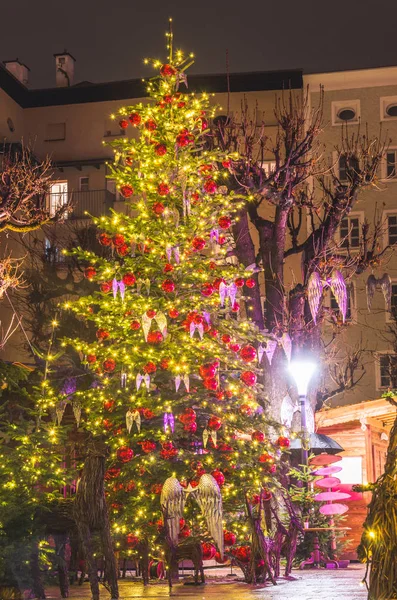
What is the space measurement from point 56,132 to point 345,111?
38.3ft

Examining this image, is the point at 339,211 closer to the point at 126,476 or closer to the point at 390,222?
the point at 126,476

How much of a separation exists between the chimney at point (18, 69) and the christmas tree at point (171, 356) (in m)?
29.0

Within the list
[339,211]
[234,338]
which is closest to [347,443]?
[339,211]

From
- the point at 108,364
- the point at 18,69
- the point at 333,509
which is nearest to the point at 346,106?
the point at 18,69

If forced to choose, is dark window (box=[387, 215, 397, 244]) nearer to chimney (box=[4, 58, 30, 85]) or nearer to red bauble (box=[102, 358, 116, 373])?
chimney (box=[4, 58, 30, 85])

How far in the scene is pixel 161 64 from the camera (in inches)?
653

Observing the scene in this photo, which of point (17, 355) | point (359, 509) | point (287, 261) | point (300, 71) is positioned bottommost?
point (359, 509)

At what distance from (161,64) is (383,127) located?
81.9ft

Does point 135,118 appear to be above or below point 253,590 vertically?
above

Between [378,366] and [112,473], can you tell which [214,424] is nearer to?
[112,473]

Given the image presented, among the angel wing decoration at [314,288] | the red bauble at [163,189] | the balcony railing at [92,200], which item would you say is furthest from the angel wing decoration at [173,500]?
the balcony railing at [92,200]

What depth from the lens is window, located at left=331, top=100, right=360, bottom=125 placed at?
4047cm

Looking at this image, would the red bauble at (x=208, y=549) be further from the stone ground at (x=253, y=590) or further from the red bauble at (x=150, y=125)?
the red bauble at (x=150, y=125)

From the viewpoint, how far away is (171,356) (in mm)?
14586
